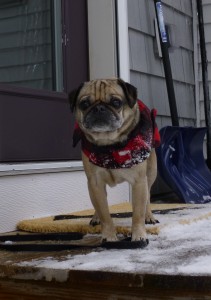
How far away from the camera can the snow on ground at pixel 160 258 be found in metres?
1.65

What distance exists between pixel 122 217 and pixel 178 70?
6.74 ft

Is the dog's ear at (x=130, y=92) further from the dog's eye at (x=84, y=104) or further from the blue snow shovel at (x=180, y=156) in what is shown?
the blue snow shovel at (x=180, y=156)

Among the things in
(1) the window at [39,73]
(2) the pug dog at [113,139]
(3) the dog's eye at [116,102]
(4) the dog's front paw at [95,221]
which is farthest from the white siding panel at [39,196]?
(3) the dog's eye at [116,102]

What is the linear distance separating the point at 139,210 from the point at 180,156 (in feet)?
5.86

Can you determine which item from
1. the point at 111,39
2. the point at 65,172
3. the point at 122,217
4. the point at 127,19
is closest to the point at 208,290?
the point at 122,217

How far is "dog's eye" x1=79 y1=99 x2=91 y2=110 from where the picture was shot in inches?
79.4

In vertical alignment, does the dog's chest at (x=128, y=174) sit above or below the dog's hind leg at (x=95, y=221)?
above

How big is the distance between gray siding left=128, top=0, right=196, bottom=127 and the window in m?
0.54

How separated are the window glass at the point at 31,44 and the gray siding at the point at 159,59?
0.68 m

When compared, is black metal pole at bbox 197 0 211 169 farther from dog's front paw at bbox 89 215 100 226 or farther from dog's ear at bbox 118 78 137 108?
dog's ear at bbox 118 78 137 108

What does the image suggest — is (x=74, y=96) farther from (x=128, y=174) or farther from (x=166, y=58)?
(x=166, y=58)

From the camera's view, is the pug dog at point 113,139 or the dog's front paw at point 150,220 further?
the dog's front paw at point 150,220

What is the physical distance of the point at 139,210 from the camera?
6.84 ft

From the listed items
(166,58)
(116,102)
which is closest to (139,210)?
(116,102)
